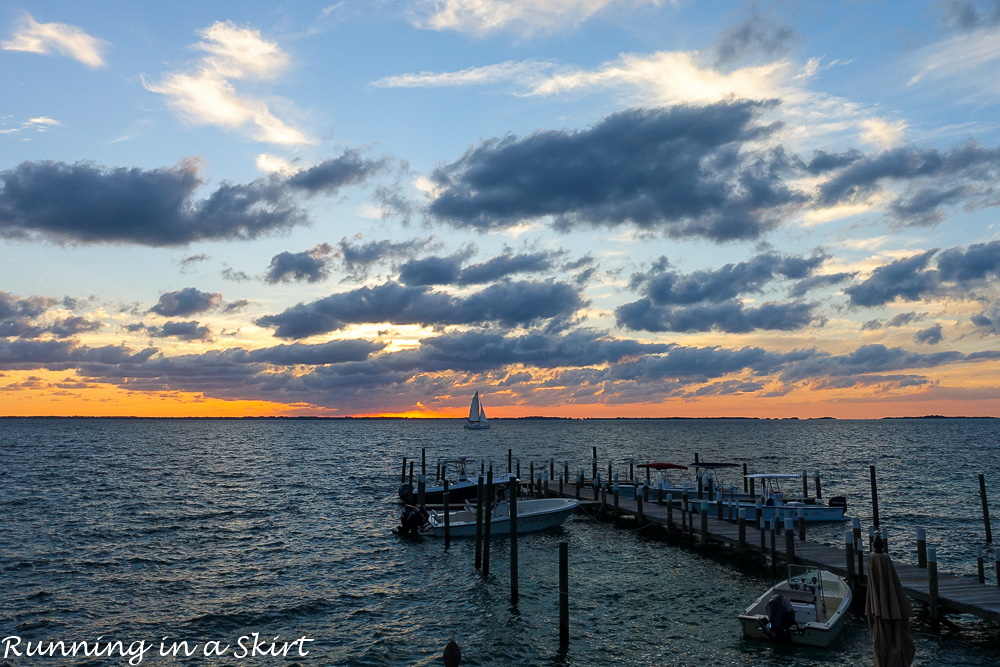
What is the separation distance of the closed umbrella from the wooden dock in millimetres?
7091

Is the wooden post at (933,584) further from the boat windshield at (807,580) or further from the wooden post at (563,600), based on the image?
the wooden post at (563,600)

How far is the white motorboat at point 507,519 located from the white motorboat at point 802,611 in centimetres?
1633

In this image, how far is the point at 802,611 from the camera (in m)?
19.3

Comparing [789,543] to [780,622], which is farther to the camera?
[789,543]

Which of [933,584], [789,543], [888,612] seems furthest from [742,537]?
[888,612]

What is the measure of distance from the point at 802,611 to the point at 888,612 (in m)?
7.11

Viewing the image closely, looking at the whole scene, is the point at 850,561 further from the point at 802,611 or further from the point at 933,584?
the point at 802,611

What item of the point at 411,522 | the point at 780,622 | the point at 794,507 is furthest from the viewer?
the point at 794,507

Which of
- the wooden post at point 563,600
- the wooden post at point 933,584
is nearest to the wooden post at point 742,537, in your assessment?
the wooden post at point 933,584

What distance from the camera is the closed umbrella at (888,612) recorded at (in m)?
12.7

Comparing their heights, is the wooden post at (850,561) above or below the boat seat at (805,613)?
above

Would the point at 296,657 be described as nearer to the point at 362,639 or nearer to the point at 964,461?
the point at 362,639

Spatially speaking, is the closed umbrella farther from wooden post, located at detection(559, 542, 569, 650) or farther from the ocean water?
wooden post, located at detection(559, 542, 569, 650)

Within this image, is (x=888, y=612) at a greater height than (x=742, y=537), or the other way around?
(x=888, y=612)
